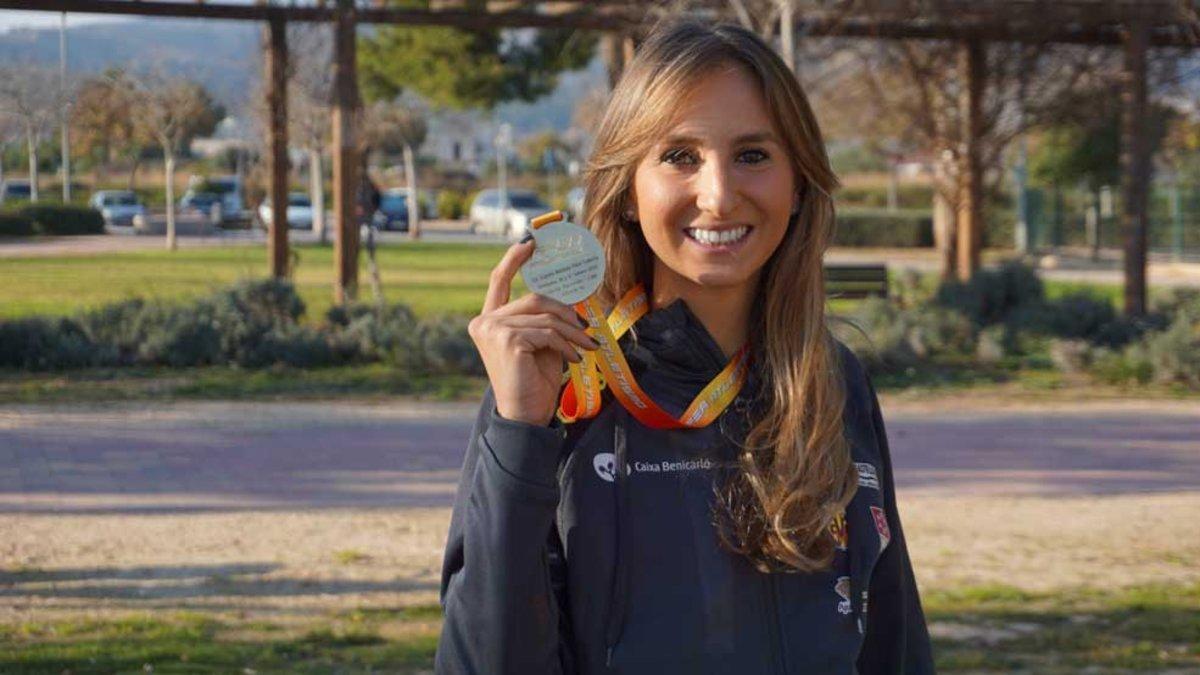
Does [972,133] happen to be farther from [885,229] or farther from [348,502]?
[885,229]

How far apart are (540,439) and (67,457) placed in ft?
27.1

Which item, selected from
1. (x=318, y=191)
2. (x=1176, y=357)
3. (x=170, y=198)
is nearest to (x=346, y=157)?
(x=170, y=198)

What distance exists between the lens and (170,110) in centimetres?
1819

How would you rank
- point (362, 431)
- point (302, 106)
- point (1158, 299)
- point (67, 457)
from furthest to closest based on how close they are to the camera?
point (302, 106), point (1158, 299), point (362, 431), point (67, 457)


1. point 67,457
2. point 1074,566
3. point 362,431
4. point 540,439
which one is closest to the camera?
point 540,439

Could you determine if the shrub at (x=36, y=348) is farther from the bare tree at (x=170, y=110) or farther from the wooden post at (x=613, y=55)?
the wooden post at (x=613, y=55)

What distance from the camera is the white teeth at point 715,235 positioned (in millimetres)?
2064

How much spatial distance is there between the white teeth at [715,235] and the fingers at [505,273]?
0.94 ft

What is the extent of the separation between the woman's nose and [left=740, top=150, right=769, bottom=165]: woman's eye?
0.13 feet

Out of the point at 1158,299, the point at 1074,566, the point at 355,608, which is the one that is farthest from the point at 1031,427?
the point at 1158,299

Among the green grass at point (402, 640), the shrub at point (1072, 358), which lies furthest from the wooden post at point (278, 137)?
the green grass at point (402, 640)

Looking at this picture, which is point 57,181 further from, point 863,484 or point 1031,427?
point 863,484

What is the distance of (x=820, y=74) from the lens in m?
18.5

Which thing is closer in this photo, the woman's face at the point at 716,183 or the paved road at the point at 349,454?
the woman's face at the point at 716,183
